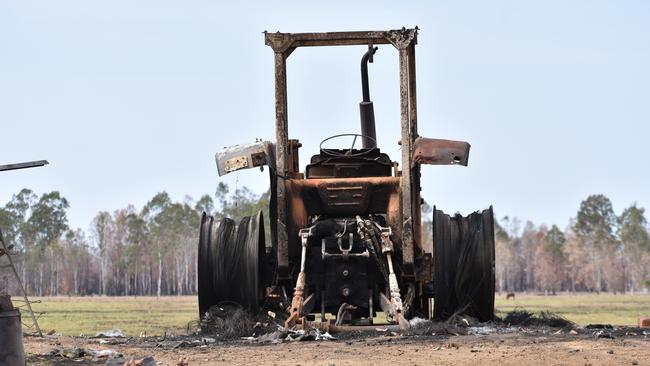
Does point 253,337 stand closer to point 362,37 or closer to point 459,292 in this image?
point 459,292

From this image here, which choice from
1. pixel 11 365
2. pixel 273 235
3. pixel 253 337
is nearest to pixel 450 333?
pixel 253 337

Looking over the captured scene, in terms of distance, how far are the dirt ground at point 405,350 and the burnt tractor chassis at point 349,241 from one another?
118cm

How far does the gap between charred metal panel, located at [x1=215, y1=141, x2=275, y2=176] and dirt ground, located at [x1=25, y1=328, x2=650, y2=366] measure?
2.32m

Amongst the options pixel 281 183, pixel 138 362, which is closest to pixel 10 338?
pixel 138 362

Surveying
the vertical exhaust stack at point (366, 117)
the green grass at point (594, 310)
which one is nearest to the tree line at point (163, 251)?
the green grass at point (594, 310)

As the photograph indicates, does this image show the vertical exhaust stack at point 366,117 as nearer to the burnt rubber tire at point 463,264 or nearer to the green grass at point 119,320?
the burnt rubber tire at point 463,264

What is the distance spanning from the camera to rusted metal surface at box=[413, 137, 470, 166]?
45.6 feet

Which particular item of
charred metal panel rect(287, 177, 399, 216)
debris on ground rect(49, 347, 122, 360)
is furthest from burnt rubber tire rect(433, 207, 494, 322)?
debris on ground rect(49, 347, 122, 360)

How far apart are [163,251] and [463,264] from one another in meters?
106

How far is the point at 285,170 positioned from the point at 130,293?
354 feet

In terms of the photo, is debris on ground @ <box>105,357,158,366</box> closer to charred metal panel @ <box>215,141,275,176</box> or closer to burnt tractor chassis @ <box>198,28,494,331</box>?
burnt tractor chassis @ <box>198,28,494,331</box>

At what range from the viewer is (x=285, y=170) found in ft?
47.2

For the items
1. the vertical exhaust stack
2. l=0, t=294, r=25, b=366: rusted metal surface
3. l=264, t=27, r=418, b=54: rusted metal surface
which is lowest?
l=0, t=294, r=25, b=366: rusted metal surface

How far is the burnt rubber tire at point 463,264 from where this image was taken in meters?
13.7
